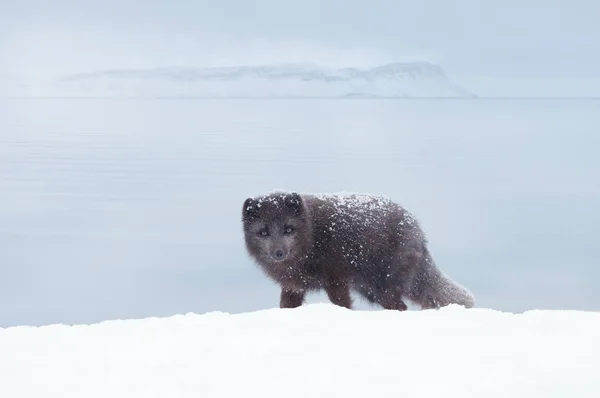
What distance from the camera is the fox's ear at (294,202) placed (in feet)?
27.2

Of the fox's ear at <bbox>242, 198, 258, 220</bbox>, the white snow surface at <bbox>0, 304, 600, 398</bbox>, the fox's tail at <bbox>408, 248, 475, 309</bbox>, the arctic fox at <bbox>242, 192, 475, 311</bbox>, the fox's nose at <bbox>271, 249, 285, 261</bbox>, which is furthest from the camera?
the fox's tail at <bbox>408, 248, 475, 309</bbox>

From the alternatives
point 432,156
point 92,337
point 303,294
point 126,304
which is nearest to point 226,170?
point 432,156

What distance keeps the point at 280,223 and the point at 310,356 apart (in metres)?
3.71

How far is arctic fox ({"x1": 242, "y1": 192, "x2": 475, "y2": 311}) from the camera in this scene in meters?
8.23

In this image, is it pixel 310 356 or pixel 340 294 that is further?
pixel 340 294

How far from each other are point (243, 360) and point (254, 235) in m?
3.93

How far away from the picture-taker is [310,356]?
15.1 ft

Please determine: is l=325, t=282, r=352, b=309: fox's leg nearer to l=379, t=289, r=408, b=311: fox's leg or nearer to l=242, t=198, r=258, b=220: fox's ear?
l=379, t=289, r=408, b=311: fox's leg

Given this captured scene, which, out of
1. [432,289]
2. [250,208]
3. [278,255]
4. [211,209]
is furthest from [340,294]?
[211,209]

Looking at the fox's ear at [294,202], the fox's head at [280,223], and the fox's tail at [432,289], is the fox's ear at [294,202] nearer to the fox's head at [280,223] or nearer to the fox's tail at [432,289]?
the fox's head at [280,223]

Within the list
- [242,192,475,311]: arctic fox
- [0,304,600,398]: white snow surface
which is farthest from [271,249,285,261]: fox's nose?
[0,304,600,398]: white snow surface

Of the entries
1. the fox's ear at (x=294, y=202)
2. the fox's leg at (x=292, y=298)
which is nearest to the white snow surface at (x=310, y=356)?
the fox's ear at (x=294, y=202)

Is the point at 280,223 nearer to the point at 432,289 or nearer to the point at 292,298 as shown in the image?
the point at 292,298

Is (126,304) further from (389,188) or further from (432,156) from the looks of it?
(432,156)
